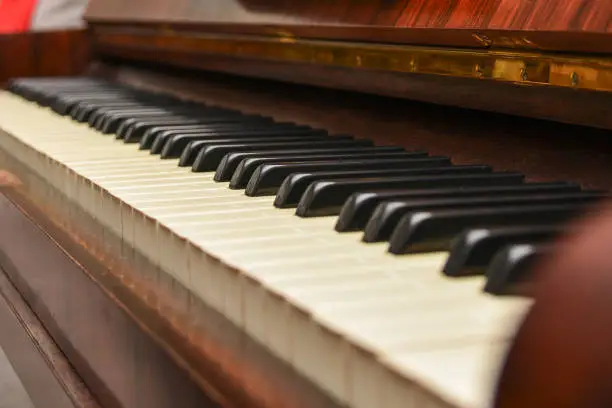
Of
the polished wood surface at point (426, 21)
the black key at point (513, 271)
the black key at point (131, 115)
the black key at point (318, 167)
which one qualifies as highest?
the polished wood surface at point (426, 21)

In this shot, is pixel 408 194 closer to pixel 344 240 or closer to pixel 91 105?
pixel 344 240

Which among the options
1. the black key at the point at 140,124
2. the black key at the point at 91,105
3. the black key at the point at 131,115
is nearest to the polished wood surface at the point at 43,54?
the black key at the point at 91,105

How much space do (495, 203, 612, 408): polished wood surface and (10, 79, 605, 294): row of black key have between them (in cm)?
27

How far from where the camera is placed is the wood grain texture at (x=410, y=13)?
88 cm

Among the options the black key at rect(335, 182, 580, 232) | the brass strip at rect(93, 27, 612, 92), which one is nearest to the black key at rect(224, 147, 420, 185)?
the brass strip at rect(93, 27, 612, 92)

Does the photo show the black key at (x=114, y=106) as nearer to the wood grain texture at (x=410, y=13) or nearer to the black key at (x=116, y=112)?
the black key at (x=116, y=112)

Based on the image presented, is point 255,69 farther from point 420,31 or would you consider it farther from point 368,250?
point 368,250

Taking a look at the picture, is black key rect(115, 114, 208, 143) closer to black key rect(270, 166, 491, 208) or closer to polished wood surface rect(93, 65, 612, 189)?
polished wood surface rect(93, 65, 612, 189)

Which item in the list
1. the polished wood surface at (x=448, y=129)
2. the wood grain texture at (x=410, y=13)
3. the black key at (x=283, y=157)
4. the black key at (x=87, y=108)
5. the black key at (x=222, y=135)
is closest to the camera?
the wood grain texture at (x=410, y=13)

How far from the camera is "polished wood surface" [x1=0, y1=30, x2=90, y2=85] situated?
125 inches

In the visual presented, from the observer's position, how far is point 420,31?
1.16m

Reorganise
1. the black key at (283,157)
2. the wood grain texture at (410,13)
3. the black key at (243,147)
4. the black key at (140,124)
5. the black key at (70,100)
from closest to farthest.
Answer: the wood grain texture at (410,13)
the black key at (283,157)
the black key at (243,147)
the black key at (140,124)
the black key at (70,100)

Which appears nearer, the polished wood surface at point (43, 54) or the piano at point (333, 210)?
the piano at point (333, 210)

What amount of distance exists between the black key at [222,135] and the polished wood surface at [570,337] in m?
1.05
